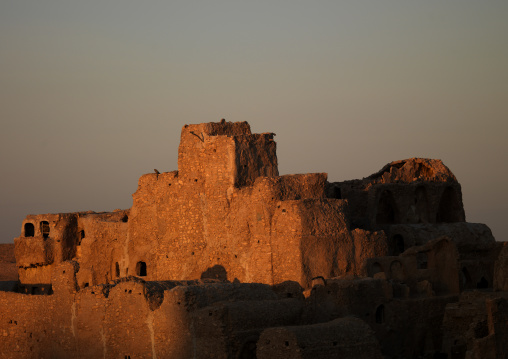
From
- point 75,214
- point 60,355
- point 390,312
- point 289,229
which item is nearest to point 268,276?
point 289,229

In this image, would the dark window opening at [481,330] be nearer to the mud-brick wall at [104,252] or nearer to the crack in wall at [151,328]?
the crack in wall at [151,328]

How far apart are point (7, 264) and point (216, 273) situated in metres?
21.1

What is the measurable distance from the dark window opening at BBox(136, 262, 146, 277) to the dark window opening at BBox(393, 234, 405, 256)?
10475 millimetres

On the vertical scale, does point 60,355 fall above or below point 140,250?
below

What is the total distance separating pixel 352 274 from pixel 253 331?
25.7ft

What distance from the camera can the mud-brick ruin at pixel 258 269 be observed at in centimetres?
4056

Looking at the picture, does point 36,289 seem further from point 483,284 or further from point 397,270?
point 483,284

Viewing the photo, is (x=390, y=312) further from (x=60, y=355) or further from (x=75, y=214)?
(x=75, y=214)

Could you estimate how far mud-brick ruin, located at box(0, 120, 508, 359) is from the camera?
40562 millimetres

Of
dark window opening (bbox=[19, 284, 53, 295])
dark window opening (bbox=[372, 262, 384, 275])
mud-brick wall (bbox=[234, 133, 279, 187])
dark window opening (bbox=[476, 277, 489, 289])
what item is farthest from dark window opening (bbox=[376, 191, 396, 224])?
dark window opening (bbox=[19, 284, 53, 295])

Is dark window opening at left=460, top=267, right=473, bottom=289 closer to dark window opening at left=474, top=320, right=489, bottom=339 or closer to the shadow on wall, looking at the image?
dark window opening at left=474, top=320, right=489, bottom=339

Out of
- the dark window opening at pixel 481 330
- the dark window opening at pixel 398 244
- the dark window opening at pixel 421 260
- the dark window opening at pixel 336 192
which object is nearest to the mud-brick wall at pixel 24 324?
the dark window opening at pixel 336 192

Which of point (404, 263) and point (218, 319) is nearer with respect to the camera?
point (218, 319)

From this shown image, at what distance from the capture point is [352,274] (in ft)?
154
